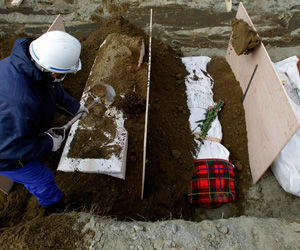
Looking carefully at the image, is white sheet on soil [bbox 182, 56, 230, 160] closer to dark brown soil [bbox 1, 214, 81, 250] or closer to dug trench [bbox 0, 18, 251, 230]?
dug trench [bbox 0, 18, 251, 230]

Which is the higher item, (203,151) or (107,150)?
(107,150)

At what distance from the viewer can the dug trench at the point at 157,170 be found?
9.42 ft

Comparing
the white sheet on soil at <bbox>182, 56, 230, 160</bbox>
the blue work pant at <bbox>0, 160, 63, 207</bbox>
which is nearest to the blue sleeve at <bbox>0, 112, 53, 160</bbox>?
the blue work pant at <bbox>0, 160, 63, 207</bbox>

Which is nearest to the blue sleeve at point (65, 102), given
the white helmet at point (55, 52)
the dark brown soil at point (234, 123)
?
the white helmet at point (55, 52)

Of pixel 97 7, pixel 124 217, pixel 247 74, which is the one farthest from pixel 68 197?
pixel 97 7

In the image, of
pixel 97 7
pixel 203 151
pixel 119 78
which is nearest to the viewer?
pixel 203 151

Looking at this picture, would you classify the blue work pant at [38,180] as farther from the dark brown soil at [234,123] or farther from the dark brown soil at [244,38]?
the dark brown soil at [244,38]

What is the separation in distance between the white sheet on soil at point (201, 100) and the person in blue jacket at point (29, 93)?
2.09m

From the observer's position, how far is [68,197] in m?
2.88

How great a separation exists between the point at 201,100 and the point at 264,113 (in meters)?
1.10

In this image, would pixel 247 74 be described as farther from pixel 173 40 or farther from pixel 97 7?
Result: pixel 97 7

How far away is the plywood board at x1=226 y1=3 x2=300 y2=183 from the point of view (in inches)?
104

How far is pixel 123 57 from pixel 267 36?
333cm

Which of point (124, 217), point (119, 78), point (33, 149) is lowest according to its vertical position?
point (124, 217)
